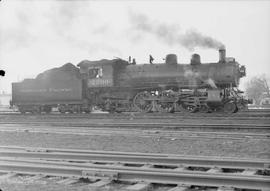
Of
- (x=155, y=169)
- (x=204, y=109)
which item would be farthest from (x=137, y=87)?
(x=155, y=169)

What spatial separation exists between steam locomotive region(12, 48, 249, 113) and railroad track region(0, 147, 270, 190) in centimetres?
1303

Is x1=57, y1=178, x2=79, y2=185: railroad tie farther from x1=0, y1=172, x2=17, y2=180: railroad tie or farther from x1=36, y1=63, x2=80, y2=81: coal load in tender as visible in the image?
x1=36, y1=63, x2=80, y2=81: coal load in tender

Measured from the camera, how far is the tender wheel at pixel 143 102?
21.4 meters

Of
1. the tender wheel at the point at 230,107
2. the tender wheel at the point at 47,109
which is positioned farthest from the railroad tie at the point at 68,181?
the tender wheel at the point at 47,109

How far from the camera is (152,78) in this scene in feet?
71.2

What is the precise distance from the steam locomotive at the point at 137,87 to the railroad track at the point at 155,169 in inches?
513

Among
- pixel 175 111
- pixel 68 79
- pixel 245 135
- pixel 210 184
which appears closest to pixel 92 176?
pixel 210 184

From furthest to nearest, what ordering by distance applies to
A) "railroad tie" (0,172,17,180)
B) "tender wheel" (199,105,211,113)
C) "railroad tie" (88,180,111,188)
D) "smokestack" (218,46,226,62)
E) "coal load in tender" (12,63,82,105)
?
"coal load in tender" (12,63,82,105)
"smokestack" (218,46,226,62)
"tender wheel" (199,105,211,113)
"railroad tie" (0,172,17,180)
"railroad tie" (88,180,111,188)

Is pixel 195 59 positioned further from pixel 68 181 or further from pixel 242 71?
pixel 68 181

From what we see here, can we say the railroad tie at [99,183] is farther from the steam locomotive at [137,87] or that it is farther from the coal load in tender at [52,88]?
the coal load in tender at [52,88]

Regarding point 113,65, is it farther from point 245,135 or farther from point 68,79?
point 245,135

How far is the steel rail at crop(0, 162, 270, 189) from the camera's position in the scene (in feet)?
16.8

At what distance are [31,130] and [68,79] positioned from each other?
10.8m

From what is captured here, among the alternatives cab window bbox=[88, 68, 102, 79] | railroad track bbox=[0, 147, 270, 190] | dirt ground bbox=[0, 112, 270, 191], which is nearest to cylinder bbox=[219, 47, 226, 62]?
cab window bbox=[88, 68, 102, 79]
